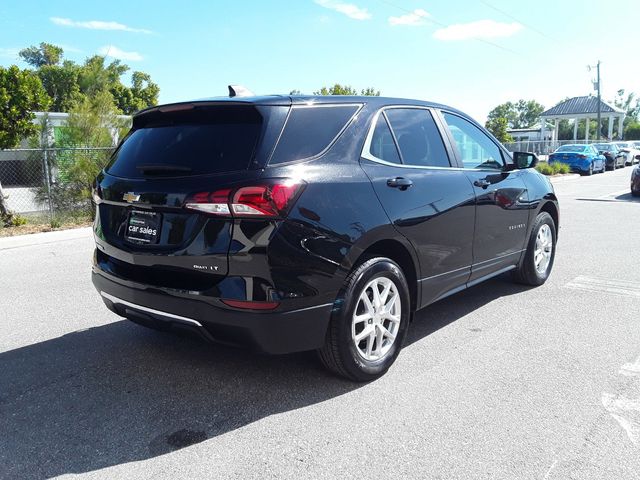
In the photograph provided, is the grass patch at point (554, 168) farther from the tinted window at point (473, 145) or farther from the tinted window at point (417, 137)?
the tinted window at point (417, 137)

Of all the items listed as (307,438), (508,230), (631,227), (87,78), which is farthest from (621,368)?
(87,78)

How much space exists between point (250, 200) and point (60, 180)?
408 inches

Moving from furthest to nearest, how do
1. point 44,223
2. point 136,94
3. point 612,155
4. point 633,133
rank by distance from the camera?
point 633,133 < point 136,94 < point 612,155 < point 44,223

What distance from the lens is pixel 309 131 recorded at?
330 centimetres

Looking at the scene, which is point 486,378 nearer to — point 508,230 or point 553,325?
point 553,325

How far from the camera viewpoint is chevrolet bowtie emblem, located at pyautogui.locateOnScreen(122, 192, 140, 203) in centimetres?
333

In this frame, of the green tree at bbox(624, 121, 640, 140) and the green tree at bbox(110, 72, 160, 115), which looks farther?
the green tree at bbox(624, 121, 640, 140)

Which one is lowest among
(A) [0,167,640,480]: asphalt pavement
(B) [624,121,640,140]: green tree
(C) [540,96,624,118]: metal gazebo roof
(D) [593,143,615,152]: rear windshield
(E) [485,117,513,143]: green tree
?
(A) [0,167,640,480]: asphalt pavement

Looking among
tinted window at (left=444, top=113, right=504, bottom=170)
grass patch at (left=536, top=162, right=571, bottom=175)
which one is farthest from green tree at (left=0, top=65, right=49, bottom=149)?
grass patch at (left=536, top=162, right=571, bottom=175)

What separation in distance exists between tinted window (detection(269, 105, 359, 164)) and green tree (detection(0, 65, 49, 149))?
1406 cm

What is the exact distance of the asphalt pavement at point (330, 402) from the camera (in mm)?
2670

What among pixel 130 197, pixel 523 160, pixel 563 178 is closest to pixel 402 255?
pixel 130 197

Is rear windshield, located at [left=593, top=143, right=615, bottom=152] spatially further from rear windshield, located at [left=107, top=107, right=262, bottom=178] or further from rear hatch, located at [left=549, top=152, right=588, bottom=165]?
rear windshield, located at [left=107, top=107, right=262, bottom=178]

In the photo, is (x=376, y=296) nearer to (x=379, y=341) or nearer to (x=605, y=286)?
(x=379, y=341)
